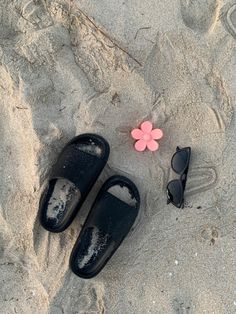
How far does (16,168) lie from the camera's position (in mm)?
3357

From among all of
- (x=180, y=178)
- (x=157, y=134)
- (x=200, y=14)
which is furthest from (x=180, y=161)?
(x=200, y=14)

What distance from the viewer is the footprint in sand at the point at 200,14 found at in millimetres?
3266

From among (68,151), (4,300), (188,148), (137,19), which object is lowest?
(4,300)

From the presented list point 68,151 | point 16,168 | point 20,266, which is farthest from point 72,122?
point 20,266

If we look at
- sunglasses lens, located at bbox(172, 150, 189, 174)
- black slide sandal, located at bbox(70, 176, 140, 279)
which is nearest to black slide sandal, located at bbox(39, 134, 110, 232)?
black slide sandal, located at bbox(70, 176, 140, 279)

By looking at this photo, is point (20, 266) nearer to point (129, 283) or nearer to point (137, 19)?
point (129, 283)

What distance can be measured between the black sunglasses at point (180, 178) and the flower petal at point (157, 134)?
14cm

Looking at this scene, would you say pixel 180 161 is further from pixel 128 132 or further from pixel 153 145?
pixel 128 132

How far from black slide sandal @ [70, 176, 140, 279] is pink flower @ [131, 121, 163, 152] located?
238mm

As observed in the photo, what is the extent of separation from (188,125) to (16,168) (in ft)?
3.56

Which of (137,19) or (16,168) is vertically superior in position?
(137,19)

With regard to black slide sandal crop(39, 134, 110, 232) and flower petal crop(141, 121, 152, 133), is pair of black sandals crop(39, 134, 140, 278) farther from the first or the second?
flower petal crop(141, 121, 152, 133)

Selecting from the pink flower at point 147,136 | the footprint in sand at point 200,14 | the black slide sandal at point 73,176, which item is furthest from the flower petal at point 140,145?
the footprint in sand at point 200,14

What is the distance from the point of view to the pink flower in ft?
10.8
